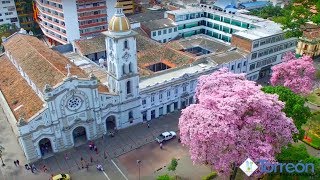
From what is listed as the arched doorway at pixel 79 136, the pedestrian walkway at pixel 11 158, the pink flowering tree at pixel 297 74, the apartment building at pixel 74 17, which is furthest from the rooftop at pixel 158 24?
the pedestrian walkway at pixel 11 158

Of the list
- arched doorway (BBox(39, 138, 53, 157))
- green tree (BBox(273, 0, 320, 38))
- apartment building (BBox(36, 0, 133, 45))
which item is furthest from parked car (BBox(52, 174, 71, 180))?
apartment building (BBox(36, 0, 133, 45))

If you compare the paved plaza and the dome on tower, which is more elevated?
the dome on tower

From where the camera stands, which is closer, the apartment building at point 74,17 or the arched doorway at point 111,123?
the arched doorway at point 111,123

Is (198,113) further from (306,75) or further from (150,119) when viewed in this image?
(306,75)

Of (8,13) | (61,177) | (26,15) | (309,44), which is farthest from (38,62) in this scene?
(309,44)

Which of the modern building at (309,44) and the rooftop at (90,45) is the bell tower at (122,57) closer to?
the rooftop at (90,45)

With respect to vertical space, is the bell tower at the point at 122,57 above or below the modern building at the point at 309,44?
above

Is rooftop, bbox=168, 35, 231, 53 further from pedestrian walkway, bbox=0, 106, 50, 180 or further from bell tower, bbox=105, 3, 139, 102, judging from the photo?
pedestrian walkway, bbox=0, 106, 50, 180
